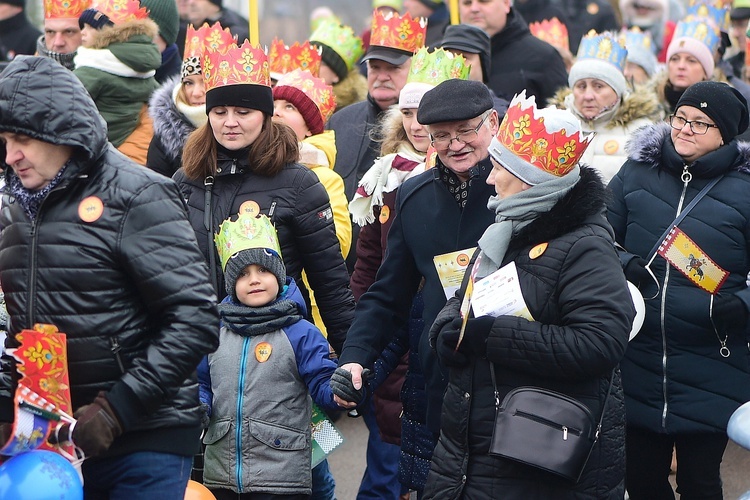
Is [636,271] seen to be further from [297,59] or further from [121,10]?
[121,10]

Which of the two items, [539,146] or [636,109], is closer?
[539,146]

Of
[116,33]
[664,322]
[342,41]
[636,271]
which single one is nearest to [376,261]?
[636,271]

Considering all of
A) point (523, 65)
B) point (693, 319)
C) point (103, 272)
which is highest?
point (103, 272)

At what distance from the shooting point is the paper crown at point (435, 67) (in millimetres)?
6812

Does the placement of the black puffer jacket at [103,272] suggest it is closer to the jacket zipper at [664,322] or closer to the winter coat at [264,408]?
the winter coat at [264,408]

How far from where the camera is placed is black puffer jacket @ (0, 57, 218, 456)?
4074mm

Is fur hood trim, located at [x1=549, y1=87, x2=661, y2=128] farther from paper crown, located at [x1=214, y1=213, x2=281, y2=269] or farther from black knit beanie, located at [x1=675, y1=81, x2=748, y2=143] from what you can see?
paper crown, located at [x1=214, y1=213, x2=281, y2=269]

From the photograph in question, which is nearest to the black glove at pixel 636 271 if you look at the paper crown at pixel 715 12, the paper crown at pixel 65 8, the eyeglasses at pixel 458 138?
the eyeglasses at pixel 458 138

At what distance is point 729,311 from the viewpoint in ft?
19.3

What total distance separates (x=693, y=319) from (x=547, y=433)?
5.89ft

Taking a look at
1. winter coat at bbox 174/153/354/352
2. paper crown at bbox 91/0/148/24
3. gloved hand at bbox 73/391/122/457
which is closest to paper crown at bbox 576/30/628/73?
winter coat at bbox 174/153/354/352

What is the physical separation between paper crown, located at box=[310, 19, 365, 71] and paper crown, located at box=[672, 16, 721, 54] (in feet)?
7.44

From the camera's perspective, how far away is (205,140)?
609 cm

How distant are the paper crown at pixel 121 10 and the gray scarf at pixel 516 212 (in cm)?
381
